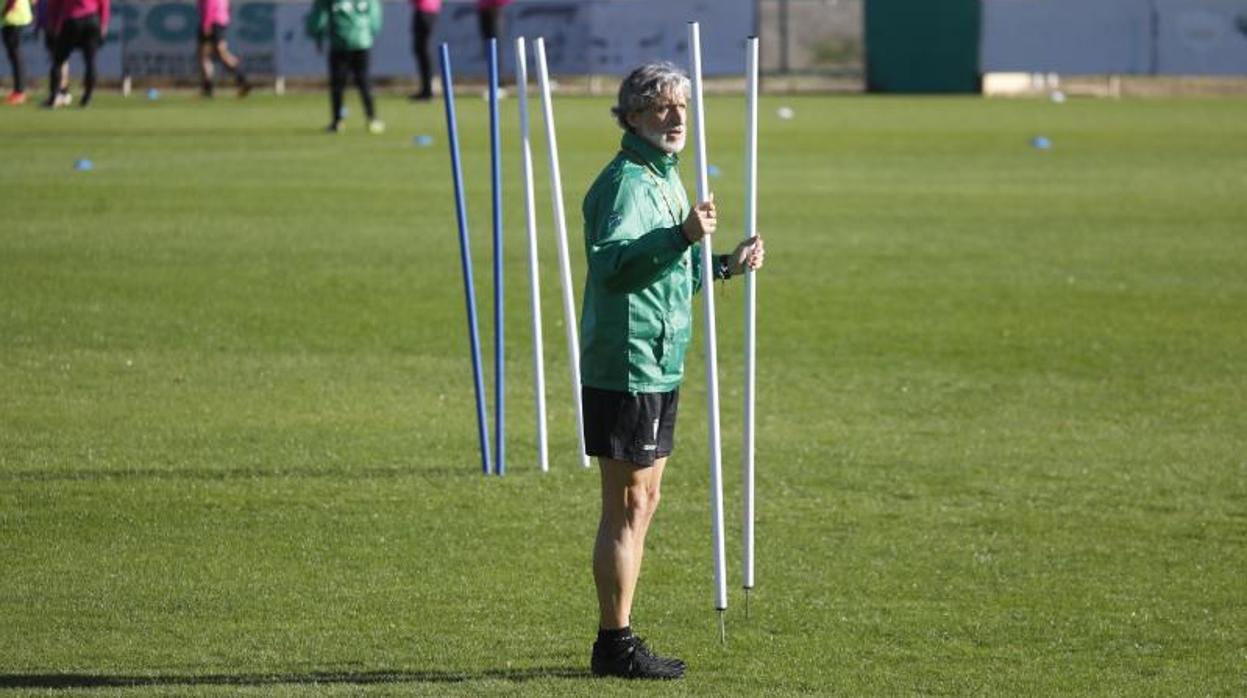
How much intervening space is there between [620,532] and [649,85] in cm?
150

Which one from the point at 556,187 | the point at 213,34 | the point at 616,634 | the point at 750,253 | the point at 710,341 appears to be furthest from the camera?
the point at 213,34

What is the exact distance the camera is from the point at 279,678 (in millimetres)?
7488

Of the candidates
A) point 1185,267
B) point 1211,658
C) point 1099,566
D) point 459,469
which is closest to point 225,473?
point 459,469

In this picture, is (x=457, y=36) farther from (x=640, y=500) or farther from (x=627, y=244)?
(x=627, y=244)

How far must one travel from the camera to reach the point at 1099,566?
9.35 meters

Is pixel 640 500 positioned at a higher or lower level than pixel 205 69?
higher

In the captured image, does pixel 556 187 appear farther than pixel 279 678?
Yes

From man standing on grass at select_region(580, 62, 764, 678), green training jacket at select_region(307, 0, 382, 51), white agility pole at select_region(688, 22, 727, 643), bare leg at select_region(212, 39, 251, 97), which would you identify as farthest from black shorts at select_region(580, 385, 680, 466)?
bare leg at select_region(212, 39, 251, 97)

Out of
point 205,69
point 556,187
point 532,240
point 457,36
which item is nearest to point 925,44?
point 457,36

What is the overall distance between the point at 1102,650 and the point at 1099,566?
134 centimetres

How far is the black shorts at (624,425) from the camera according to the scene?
7.23 meters

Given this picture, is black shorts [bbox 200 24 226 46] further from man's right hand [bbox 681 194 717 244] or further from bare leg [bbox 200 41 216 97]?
man's right hand [bbox 681 194 717 244]

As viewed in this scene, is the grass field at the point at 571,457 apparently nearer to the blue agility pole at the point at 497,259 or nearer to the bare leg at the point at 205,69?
the blue agility pole at the point at 497,259

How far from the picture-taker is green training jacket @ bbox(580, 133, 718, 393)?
7.03 m
